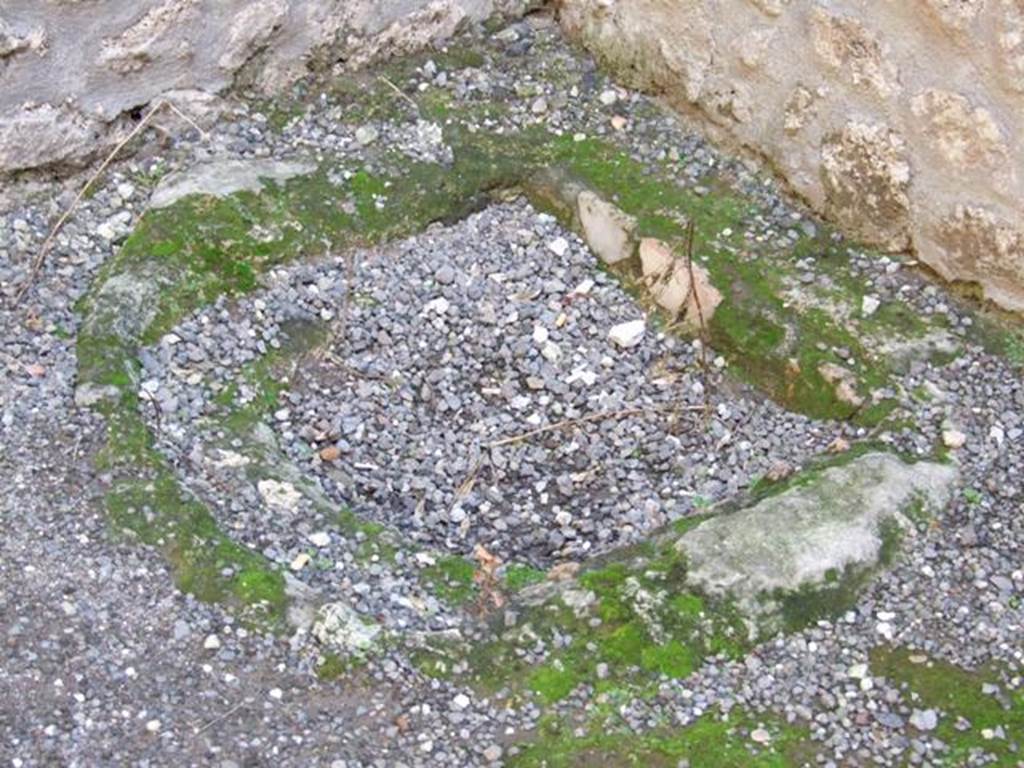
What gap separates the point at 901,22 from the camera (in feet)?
12.6

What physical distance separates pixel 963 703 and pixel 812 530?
50 centimetres

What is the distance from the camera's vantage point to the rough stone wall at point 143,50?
405 centimetres

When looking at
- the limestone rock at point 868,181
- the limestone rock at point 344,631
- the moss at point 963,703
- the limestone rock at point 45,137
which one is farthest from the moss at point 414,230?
the moss at point 963,703

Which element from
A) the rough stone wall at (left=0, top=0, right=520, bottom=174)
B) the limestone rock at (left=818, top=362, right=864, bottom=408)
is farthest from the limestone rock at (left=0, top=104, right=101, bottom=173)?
the limestone rock at (left=818, top=362, right=864, bottom=408)

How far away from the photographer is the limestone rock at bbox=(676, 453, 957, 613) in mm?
3293

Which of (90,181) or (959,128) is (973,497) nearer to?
(959,128)

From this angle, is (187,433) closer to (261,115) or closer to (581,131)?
(261,115)

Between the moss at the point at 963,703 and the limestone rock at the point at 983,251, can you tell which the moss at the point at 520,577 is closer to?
the moss at the point at 963,703

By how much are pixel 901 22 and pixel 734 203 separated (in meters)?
0.72

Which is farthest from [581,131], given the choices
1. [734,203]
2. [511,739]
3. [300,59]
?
[511,739]

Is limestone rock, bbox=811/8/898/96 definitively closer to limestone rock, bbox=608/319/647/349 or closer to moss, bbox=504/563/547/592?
limestone rock, bbox=608/319/647/349

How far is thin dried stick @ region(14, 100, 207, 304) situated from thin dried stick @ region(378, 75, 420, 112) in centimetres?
61

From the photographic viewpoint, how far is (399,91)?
4691 mm

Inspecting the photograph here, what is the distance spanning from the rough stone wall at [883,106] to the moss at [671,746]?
148 centimetres
